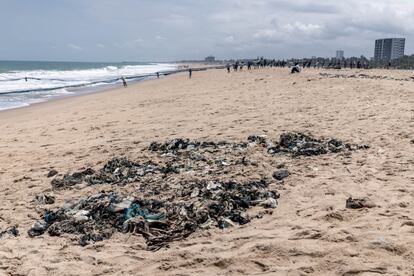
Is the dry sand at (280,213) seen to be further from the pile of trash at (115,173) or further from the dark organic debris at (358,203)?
the pile of trash at (115,173)

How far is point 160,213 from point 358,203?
2562 mm

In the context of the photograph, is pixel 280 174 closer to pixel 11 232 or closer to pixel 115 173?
pixel 115 173

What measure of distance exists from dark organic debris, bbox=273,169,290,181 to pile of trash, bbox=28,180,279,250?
0.31 metres

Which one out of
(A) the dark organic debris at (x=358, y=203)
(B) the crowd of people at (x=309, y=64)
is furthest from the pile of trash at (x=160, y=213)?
(B) the crowd of people at (x=309, y=64)

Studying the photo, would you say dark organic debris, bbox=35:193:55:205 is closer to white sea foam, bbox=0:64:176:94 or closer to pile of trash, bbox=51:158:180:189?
pile of trash, bbox=51:158:180:189

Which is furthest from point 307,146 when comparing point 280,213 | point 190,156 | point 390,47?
point 390,47

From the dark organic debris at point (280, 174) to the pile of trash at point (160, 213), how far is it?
313 millimetres

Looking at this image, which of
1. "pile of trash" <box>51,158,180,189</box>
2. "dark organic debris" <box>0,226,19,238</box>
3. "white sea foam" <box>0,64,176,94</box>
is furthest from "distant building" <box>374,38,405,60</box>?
"dark organic debris" <box>0,226,19,238</box>

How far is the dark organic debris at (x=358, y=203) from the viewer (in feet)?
17.4

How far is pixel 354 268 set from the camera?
388 centimetres

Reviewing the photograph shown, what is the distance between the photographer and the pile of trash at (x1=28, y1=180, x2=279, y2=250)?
5.34 meters

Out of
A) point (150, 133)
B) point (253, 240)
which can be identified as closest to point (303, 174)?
point (253, 240)

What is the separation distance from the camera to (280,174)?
22.7 feet

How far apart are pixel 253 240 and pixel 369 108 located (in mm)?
9636
